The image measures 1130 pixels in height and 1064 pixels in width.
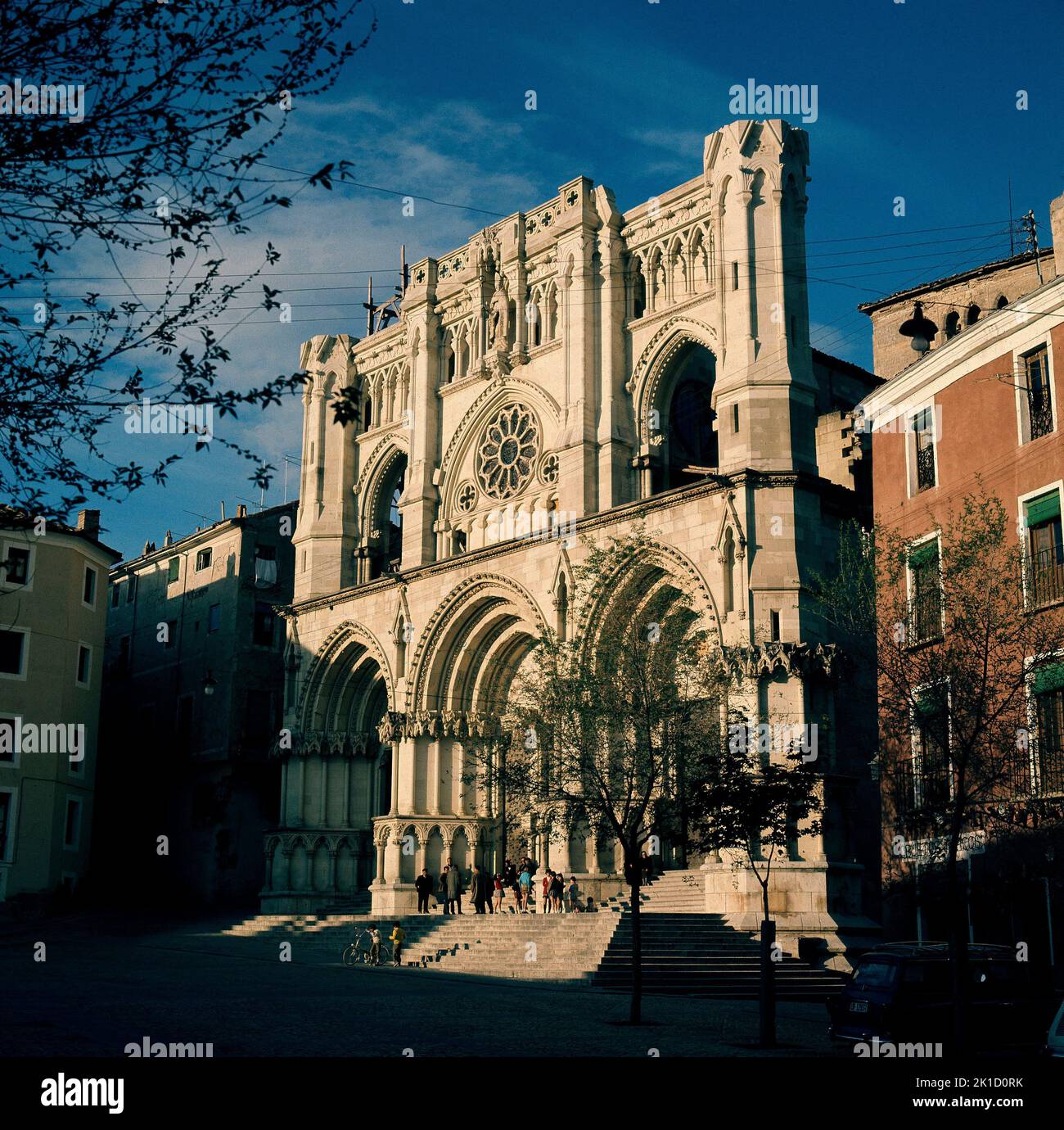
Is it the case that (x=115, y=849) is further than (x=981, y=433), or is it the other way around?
(x=115, y=849)

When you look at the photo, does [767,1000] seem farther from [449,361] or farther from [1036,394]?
[449,361]

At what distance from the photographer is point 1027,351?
27500 millimetres

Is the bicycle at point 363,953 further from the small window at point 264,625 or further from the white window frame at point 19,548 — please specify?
the small window at point 264,625

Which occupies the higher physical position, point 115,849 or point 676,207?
point 676,207

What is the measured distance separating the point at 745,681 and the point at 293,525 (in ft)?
93.5

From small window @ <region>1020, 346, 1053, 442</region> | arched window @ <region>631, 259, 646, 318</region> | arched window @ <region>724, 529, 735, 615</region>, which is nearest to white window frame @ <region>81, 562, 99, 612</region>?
arched window @ <region>631, 259, 646, 318</region>

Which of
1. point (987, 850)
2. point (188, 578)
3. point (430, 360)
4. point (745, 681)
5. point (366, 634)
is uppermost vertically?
point (430, 360)

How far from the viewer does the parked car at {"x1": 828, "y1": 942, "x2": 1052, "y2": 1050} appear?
19156 mm

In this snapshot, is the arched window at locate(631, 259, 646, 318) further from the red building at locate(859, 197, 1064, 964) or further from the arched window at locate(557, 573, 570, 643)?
the red building at locate(859, 197, 1064, 964)

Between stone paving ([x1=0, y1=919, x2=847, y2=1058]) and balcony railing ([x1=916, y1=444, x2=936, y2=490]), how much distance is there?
10.6m

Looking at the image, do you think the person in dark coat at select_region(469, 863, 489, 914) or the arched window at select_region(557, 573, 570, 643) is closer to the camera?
the arched window at select_region(557, 573, 570, 643)

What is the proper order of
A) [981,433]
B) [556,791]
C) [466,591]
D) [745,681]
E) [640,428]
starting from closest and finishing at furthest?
1. [556,791]
2. [981,433]
3. [745,681]
4. [640,428]
5. [466,591]

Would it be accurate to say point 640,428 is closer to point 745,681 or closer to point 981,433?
point 745,681
